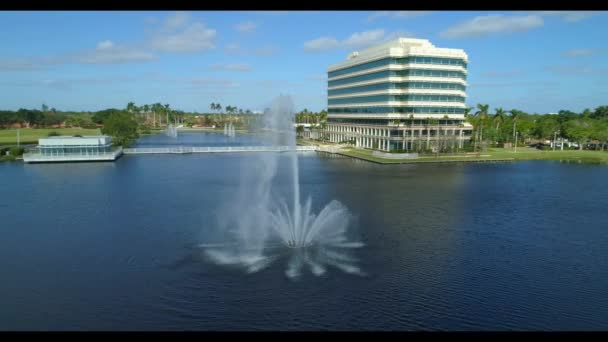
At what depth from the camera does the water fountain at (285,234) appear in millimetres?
26808

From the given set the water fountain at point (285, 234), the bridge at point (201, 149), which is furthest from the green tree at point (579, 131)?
the water fountain at point (285, 234)

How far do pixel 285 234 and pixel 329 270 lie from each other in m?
6.91

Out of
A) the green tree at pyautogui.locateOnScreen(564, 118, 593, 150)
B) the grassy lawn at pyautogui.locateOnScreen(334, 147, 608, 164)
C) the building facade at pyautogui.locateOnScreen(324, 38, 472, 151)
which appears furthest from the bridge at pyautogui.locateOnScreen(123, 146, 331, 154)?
the green tree at pyautogui.locateOnScreen(564, 118, 593, 150)

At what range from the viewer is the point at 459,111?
3809 inches

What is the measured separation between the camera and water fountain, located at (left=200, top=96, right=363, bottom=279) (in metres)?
26.8

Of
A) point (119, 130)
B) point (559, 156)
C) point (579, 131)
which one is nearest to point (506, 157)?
point (559, 156)

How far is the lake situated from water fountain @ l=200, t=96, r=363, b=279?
947mm

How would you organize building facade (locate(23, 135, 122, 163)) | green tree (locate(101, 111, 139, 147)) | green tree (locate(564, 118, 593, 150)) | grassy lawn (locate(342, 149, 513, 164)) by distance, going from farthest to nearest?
green tree (locate(564, 118, 593, 150)) < green tree (locate(101, 111, 139, 147)) < grassy lawn (locate(342, 149, 513, 164)) < building facade (locate(23, 135, 122, 163))

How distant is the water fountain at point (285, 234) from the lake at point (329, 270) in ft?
3.11

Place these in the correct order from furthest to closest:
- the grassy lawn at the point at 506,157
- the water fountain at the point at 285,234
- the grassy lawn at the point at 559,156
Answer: the grassy lawn at the point at 559,156 → the grassy lawn at the point at 506,157 → the water fountain at the point at 285,234

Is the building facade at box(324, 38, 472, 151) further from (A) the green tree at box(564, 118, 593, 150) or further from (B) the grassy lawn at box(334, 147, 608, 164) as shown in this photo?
(A) the green tree at box(564, 118, 593, 150)

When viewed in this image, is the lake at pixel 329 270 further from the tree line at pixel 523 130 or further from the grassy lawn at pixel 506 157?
the tree line at pixel 523 130

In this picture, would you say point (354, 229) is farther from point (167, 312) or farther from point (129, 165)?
point (129, 165)
